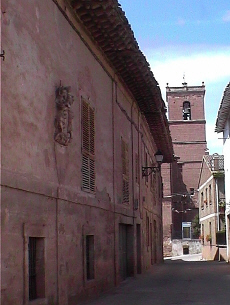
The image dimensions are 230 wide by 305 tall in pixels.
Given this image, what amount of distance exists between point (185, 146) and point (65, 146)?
5802 cm

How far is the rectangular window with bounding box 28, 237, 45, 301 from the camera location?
9391 mm

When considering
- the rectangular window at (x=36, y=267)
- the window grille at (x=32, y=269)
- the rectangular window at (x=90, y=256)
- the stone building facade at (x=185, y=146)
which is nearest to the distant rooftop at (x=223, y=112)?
the rectangular window at (x=90, y=256)

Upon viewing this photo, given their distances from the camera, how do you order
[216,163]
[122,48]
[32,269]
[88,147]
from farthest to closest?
[216,163], [122,48], [88,147], [32,269]

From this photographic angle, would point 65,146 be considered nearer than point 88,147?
Yes

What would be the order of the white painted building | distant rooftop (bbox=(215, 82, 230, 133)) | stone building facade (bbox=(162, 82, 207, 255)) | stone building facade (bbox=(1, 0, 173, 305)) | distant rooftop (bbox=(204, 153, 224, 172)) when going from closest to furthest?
stone building facade (bbox=(1, 0, 173, 305)) < distant rooftop (bbox=(215, 82, 230, 133)) < the white painted building < distant rooftop (bbox=(204, 153, 224, 172)) < stone building facade (bbox=(162, 82, 207, 255))

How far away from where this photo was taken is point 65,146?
1114 cm

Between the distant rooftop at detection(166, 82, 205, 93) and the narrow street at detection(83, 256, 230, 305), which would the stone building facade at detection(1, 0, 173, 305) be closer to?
the narrow street at detection(83, 256, 230, 305)

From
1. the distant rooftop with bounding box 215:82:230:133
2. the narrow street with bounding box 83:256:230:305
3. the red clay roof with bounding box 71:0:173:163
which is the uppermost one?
the distant rooftop with bounding box 215:82:230:133

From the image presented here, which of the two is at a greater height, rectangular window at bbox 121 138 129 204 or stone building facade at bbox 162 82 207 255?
stone building facade at bbox 162 82 207 255

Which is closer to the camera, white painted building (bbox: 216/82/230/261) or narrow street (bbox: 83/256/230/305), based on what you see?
narrow street (bbox: 83/256/230/305)

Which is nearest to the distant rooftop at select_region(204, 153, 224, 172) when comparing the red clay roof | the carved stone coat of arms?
Result: the red clay roof

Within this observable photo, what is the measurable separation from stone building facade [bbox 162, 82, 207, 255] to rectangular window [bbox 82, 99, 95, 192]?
166 ft

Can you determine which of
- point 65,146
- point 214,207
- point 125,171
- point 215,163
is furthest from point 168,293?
point 215,163

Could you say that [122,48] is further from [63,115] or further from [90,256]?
[90,256]
